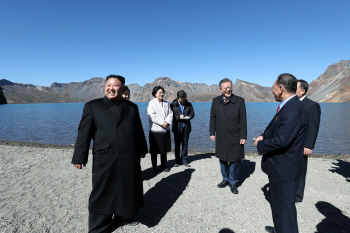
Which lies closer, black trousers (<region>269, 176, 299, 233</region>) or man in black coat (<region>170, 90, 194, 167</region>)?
black trousers (<region>269, 176, 299, 233</region>)

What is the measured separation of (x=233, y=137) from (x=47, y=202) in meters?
4.78

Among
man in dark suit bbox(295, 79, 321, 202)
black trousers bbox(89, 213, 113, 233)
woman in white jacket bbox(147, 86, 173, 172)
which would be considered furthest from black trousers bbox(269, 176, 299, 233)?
woman in white jacket bbox(147, 86, 173, 172)

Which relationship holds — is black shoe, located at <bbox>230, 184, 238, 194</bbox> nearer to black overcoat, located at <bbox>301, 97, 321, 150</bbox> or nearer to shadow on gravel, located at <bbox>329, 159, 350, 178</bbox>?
black overcoat, located at <bbox>301, 97, 321, 150</bbox>

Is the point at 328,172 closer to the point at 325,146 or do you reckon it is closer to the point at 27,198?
the point at 27,198

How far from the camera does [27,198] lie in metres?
4.64

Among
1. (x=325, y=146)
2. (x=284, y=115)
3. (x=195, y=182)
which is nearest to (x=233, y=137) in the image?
(x=195, y=182)

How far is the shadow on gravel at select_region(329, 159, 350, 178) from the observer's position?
21.2 feet

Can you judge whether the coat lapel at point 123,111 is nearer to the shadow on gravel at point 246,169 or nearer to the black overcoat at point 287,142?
the black overcoat at point 287,142

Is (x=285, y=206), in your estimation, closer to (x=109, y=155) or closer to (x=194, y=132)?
(x=109, y=155)

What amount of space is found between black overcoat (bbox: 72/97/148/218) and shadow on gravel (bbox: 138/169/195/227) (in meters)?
0.85

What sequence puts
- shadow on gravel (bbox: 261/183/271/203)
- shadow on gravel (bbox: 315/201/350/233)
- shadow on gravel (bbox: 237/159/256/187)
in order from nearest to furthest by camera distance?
1. shadow on gravel (bbox: 315/201/350/233)
2. shadow on gravel (bbox: 261/183/271/203)
3. shadow on gravel (bbox: 237/159/256/187)

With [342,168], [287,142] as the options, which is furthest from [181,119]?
[342,168]

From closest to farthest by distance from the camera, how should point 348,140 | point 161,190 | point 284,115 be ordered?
point 284,115 < point 161,190 < point 348,140

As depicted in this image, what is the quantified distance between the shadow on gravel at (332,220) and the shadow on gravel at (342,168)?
118 inches
